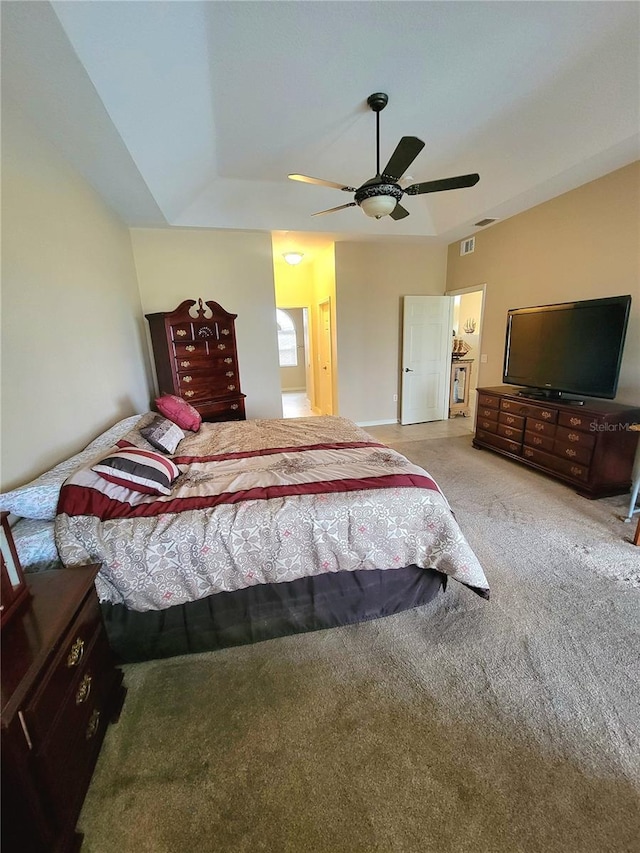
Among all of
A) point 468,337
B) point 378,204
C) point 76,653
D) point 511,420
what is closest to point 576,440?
point 511,420

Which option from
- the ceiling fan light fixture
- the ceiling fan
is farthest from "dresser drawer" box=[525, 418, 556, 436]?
the ceiling fan light fixture

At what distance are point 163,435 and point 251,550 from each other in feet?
4.03

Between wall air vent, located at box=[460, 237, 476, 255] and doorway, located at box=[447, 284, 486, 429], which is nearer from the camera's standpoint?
wall air vent, located at box=[460, 237, 476, 255]

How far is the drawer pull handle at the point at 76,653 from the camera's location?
1067mm

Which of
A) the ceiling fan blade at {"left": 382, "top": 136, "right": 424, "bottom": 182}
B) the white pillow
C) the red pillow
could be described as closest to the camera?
the white pillow

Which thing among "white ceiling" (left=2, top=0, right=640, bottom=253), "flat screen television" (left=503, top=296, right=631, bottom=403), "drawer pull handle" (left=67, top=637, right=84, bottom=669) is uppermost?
"white ceiling" (left=2, top=0, right=640, bottom=253)

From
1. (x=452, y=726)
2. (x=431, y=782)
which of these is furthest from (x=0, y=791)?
(x=452, y=726)

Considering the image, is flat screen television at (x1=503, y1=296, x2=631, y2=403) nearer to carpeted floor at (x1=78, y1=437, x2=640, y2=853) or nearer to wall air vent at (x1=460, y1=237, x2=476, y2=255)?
wall air vent at (x1=460, y1=237, x2=476, y2=255)

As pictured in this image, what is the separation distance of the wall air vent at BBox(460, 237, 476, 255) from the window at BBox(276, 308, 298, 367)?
4.82 m

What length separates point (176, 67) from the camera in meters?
2.02

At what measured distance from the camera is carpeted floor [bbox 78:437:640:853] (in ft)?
3.46

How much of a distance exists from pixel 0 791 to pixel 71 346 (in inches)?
83.1

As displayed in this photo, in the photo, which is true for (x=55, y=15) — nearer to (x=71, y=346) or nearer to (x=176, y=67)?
(x=176, y=67)

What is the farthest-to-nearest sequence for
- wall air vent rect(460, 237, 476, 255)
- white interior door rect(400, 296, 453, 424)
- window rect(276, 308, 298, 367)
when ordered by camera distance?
window rect(276, 308, 298, 367) → white interior door rect(400, 296, 453, 424) → wall air vent rect(460, 237, 476, 255)
